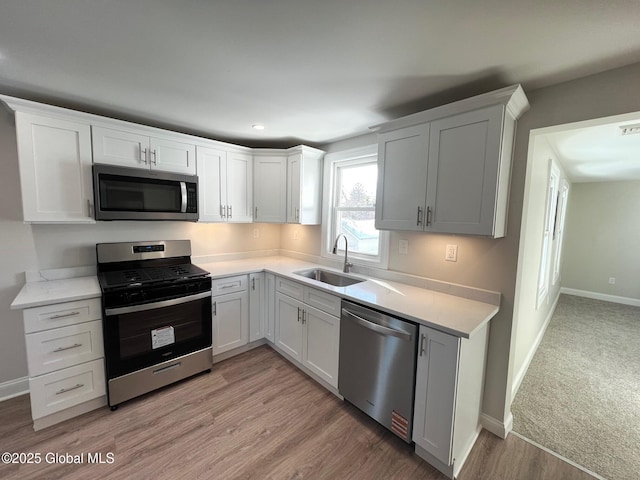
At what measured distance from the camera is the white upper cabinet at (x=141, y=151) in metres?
2.17

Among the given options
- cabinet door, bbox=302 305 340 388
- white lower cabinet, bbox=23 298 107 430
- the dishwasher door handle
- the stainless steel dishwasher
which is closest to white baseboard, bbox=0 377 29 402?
white lower cabinet, bbox=23 298 107 430

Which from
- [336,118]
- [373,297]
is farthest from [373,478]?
[336,118]

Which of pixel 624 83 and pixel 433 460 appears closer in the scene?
pixel 624 83

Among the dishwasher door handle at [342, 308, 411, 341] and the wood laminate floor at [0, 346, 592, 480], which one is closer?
the wood laminate floor at [0, 346, 592, 480]

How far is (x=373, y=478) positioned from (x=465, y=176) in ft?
6.51

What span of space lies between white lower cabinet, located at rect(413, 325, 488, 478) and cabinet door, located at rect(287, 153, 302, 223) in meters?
1.94

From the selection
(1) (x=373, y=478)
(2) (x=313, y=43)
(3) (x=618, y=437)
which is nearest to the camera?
(2) (x=313, y=43)

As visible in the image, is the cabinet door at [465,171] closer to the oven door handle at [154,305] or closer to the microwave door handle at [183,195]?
the oven door handle at [154,305]

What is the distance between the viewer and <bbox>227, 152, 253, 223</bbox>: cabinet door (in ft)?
9.79

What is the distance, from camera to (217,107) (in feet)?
6.94

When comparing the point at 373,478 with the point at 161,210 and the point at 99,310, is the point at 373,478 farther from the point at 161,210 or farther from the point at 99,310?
the point at 161,210

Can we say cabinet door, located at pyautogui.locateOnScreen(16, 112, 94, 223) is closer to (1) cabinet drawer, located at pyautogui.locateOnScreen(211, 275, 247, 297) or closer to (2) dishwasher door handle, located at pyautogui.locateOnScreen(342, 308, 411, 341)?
(1) cabinet drawer, located at pyautogui.locateOnScreen(211, 275, 247, 297)

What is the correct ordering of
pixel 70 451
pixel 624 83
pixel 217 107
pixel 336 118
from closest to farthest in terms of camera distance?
1. pixel 624 83
2. pixel 70 451
3. pixel 217 107
4. pixel 336 118

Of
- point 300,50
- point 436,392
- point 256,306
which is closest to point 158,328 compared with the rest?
point 256,306
